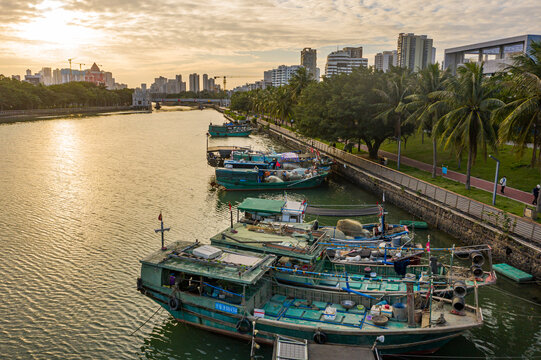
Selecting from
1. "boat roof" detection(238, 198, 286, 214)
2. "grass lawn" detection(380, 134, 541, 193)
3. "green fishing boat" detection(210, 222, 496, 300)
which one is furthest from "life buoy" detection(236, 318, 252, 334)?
"grass lawn" detection(380, 134, 541, 193)

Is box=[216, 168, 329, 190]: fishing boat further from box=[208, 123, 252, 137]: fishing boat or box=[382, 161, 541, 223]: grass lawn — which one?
box=[208, 123, 252, 137]: fishing boat

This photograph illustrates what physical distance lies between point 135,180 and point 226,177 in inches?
484

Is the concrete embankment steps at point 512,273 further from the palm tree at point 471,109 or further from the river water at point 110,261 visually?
the palm tree at point 471,109

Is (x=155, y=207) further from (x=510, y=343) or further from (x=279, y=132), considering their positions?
(x=279, y=132)

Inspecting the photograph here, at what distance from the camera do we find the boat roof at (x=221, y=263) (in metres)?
18.1

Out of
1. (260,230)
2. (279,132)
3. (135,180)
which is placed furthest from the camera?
(279,132)

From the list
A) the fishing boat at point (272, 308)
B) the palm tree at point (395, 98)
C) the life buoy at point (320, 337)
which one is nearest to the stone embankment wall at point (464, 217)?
the palm tree at point (395, 98)

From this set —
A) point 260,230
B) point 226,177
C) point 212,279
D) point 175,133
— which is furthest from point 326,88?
point 175,133

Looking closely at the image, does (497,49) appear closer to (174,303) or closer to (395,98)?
(395,98)

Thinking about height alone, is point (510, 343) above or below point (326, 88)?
below

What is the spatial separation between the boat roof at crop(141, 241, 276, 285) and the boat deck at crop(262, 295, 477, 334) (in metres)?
1.86

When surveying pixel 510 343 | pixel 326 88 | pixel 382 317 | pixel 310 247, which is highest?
pixel 326 88

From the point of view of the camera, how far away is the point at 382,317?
56.7 feet

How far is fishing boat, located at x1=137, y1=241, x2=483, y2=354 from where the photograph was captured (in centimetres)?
1686
